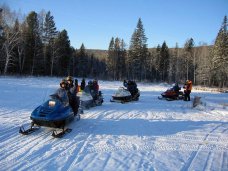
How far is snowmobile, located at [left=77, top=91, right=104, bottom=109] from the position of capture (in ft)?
47.6

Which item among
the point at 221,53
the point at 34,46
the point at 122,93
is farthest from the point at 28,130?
the point at 221,53

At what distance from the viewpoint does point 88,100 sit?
587 inches

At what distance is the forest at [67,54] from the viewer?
41094 mm

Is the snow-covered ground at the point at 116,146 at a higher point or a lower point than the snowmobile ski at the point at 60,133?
lower

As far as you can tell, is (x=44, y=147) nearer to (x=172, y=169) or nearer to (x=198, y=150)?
(x=172, y=169)

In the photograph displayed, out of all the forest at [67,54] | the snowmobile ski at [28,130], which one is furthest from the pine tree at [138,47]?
the snowmobile ski at [28,130]

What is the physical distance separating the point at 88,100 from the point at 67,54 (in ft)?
136

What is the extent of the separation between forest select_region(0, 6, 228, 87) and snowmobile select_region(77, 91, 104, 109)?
20.3 m

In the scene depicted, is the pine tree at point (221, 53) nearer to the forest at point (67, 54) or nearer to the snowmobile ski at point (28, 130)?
the forest at point (67, 54)

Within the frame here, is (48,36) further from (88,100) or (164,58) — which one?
(88,100)

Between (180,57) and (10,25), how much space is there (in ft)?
167

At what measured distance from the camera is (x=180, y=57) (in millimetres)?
77188

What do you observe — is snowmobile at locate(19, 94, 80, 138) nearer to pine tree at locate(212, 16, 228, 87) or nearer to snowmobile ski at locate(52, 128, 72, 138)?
snowmobile ski at locate(52, 128, 72, 138)

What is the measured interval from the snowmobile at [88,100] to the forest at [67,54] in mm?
20310
